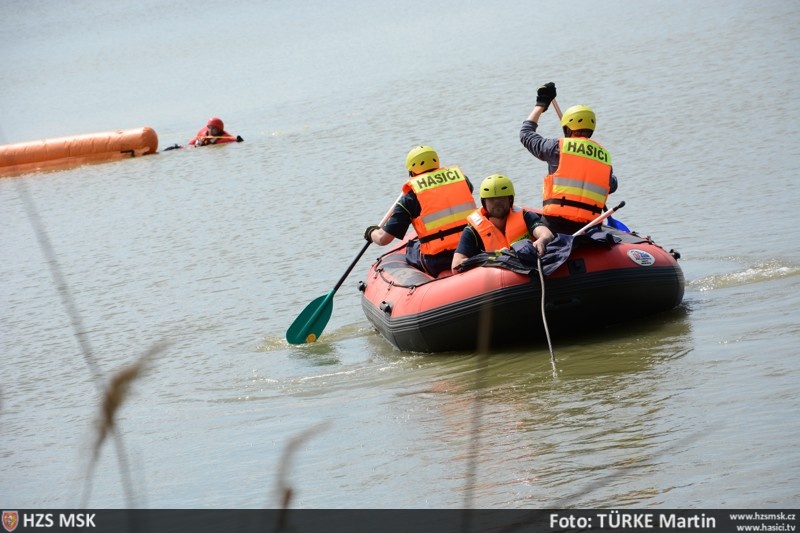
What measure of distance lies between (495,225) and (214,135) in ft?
48.4

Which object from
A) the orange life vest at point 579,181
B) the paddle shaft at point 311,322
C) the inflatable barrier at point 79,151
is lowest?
the inflatable barrier at point 79,151

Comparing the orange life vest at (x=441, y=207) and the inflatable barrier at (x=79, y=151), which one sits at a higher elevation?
the orange life vest at (x=441, y=207)

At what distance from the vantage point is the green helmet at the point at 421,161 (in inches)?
332

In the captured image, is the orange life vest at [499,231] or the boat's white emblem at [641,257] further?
the orange life vest at [499,231]

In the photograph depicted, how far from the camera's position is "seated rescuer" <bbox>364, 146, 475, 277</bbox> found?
26.8ft

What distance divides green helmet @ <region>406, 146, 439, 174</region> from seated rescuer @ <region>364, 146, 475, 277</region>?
0.03m

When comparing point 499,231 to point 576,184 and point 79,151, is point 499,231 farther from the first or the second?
point 79,151

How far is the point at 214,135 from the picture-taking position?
21703mm

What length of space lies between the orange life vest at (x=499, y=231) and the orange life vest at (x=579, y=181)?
29cm

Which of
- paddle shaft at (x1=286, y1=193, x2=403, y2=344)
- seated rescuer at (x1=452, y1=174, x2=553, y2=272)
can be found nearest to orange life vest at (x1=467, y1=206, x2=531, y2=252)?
seated rescuer at (x1=452, y1=174, x2=553, y2=272)

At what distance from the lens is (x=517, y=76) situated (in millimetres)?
22812

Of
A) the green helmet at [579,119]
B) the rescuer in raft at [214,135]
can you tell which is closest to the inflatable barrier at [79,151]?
the rescuer in raft at [214,135]

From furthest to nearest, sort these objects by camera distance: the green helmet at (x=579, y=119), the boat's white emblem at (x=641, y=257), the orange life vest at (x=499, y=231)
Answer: the green helmet at (x=579, y=119), the orange life vest at (x=499, y=231), the boat's white emblem at (x=641, y=257)

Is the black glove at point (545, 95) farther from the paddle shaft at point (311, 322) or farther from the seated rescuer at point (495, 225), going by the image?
the paddle shaft at point (311, 322)
